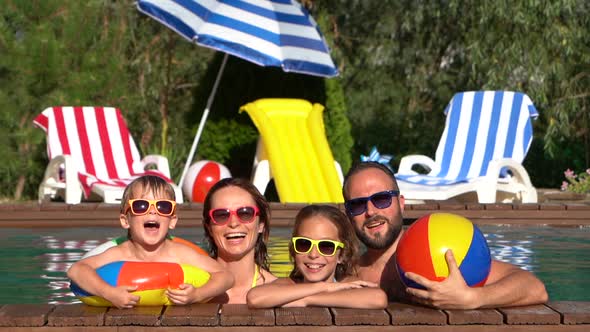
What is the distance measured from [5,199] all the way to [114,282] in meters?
9.92

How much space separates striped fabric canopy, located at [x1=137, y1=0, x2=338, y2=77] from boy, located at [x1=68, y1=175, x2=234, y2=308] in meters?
7.21

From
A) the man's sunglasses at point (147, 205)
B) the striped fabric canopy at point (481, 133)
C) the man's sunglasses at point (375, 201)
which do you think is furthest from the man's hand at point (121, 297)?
the striped fabric canopy at point (481, 133)

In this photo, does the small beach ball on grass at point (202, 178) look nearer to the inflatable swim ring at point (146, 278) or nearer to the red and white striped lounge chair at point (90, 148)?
the red and white striped lounge chair at point (90, 148)

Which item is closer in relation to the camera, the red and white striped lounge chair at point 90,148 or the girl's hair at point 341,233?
the girl's hair at point 341,233

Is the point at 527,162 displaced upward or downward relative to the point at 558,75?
downward

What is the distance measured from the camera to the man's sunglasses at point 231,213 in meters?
4.60

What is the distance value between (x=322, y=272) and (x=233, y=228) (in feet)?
1.53

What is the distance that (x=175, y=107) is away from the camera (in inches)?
725

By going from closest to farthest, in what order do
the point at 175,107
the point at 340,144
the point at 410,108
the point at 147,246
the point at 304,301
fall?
the point at 304,301 → the point at 147,246 → the point at 340,144 → the point at 175,107 → the point at 410,108

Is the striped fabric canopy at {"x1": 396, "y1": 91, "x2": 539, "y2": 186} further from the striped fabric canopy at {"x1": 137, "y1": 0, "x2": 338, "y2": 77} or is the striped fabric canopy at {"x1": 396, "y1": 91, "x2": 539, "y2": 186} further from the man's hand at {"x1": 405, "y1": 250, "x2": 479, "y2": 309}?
the man's hand at {"x1": 405, "y1": 250, "x2": 479, "y2": 309}

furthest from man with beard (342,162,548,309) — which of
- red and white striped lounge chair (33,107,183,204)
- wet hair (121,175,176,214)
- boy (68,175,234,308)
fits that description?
red and white striped lounge chair (33,107,183,204)

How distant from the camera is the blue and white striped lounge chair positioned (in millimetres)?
11312

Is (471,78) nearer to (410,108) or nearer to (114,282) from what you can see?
(410,108)

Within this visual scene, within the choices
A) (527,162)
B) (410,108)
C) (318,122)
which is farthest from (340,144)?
(410,108)
